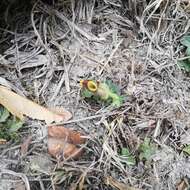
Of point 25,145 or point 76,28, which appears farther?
point 76,28

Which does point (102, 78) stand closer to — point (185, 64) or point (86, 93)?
point (86, 93)

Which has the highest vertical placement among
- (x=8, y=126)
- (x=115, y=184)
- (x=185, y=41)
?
(x=185, y=41)

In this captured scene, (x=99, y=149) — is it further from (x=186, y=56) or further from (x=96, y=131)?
(x=186, y=56)

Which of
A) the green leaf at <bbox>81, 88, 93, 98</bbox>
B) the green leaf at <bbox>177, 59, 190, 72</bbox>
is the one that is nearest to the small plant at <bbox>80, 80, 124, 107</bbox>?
the green leaf at <bbox>81, 88, 93, 98</bbox>

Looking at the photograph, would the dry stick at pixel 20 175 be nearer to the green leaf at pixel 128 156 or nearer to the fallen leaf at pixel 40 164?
the fallen leaf at pixel 40 164

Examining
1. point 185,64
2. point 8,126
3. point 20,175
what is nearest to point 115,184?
point 20,175

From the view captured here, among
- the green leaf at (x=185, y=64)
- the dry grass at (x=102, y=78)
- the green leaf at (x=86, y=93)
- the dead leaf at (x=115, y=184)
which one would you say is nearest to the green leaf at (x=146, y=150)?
the dry grass at (x=102, y=78)

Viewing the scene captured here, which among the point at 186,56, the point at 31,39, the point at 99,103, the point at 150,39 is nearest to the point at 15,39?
the point at 31,39

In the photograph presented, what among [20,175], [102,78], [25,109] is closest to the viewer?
[20,175]
